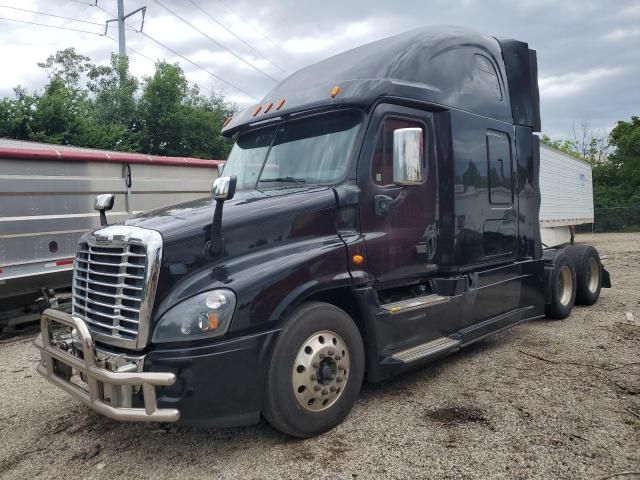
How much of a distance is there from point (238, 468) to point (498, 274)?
11.6 ft

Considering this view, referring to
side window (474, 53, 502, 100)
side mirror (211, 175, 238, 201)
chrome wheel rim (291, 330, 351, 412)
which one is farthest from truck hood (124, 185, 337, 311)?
side window (474, 53, 502, 100)

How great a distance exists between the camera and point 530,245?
6285 millimetres

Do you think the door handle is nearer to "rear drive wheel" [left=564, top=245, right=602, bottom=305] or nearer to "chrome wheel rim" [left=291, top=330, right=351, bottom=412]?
"chrome wheel rim" [left=291, top=330, right=351, bottom=412]

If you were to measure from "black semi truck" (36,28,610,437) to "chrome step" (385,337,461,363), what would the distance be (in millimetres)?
18

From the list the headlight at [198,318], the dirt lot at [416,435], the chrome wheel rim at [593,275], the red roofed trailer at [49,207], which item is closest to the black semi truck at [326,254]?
the headlight at [198,318]

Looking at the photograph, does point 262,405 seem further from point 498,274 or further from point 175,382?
point 498,274

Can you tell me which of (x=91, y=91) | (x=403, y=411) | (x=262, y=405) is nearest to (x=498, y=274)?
(x=403, y=411)

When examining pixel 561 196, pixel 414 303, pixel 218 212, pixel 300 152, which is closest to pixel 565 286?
pixel 414 303

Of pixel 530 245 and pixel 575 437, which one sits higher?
pixel 530 245

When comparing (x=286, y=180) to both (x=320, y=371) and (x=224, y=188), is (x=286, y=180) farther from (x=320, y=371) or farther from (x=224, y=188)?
(x=320, y=371)

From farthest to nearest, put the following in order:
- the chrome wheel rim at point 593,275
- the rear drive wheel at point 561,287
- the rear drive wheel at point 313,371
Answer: the chrome wheel rim at point 593,275
the rear drive wheel at point 561,287
the rear drive wheel at point 313,371

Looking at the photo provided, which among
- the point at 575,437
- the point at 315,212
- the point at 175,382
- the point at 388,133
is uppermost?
the point at 388,133

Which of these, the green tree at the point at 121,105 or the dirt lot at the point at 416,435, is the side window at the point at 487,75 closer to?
the dirt lot at the point at 416,435

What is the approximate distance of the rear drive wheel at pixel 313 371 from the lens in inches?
138
